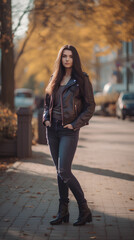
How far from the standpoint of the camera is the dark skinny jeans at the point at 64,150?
4820 millimetres

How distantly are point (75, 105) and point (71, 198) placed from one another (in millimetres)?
1931

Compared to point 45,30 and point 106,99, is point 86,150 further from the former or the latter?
point 106,99

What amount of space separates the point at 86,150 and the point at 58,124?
7334mm

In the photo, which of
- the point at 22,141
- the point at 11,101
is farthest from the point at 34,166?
the point at 11,101

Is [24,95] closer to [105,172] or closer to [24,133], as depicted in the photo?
[24,133]

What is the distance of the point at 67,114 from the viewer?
4832 mm

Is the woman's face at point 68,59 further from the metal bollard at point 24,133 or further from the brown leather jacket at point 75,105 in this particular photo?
the metal bollard at point 24,133

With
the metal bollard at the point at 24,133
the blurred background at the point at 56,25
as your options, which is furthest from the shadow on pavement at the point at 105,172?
the blurred background at the point at 56,25

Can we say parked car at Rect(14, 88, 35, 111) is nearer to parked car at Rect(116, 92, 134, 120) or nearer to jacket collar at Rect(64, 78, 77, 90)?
parked car at Rect(116, 92, 134, 120)

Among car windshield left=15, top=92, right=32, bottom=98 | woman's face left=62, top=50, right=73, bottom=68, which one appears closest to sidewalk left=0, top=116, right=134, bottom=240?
woman's face left=62, top=50, right=73, bottom=68

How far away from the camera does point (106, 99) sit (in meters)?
34.3

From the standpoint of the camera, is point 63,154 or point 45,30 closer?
point 63,154

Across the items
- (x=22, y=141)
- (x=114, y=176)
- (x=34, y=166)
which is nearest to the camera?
(x=114, y=176)

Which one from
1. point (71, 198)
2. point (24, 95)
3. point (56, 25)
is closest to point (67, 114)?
point (71, 198)
